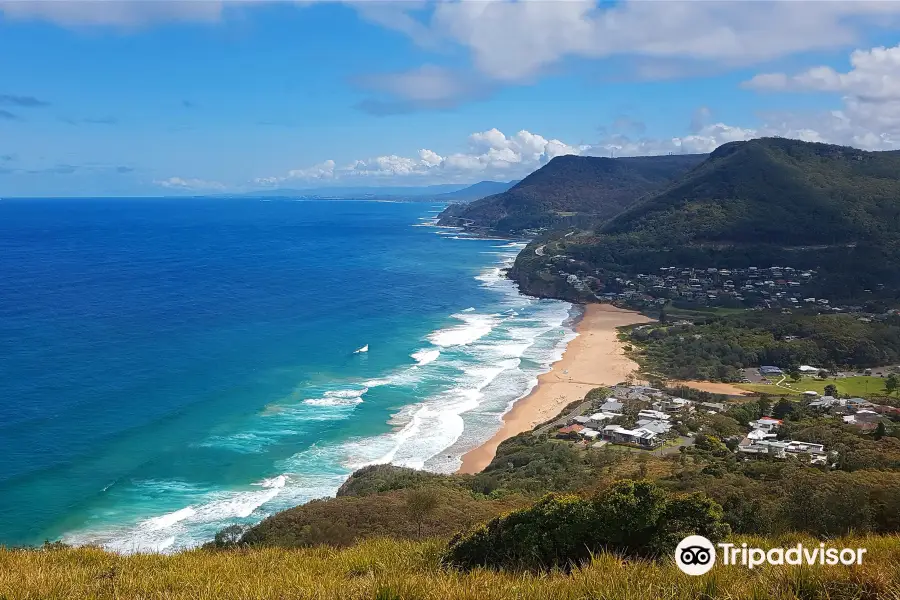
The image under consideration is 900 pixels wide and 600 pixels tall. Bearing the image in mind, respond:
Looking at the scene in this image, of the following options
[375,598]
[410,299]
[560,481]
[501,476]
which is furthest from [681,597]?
[410,299]

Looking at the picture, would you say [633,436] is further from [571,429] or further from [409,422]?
[409,422]

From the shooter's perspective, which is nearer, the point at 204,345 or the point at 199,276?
the point at 204,345

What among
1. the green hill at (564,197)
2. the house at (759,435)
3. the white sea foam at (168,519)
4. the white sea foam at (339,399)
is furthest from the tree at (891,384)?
the green hill at (564,197)

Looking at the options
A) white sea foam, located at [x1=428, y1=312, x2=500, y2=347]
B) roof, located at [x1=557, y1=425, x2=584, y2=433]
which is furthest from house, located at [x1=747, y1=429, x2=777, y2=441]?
white sea foam, located at [x1=428, y1=312, x2=500, y2=347]

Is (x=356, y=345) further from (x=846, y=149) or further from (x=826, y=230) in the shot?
(x=846, y=149)

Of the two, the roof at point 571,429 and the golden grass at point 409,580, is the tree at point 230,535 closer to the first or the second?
the golden grass at point 409,580

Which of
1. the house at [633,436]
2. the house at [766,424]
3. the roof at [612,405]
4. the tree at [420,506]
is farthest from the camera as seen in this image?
the roof at [612,405]
